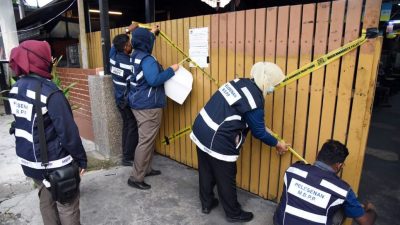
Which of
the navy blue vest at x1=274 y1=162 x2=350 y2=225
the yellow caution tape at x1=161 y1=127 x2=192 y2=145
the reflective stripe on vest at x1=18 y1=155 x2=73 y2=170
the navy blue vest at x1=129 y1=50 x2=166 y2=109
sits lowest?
the yellow caution tape at x1=161 y1=127 x2=192 y2=145

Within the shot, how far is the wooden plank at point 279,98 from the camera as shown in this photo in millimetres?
2754

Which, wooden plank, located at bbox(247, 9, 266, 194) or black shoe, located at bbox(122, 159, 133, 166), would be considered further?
black shoe, located at bbox(122, 159, 133, 166)

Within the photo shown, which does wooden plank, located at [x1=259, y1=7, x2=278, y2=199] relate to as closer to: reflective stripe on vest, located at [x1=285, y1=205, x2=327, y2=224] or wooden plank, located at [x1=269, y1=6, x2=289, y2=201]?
wooden plank, located at [x1=269, y1=6, x2=289, y2=201]

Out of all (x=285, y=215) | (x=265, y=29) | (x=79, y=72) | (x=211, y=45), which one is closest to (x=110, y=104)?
(x=79, y=72)

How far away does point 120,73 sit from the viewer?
385 centimetres

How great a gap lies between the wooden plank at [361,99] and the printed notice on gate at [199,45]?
5.78 ft

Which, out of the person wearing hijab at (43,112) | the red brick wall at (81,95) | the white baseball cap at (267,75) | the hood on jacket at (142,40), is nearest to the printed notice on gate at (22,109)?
the person wearing hijab at (43,112)

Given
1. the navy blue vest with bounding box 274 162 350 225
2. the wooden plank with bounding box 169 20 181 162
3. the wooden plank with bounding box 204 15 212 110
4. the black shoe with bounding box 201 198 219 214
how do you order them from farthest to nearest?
the wooden plank with bounding box 169 20 181 162, the wooden plank with bounding box 204 15 212 110, the black shoe with bounding box 201 198 219 214, the navy blue vest with bounding box 274 162 350 225

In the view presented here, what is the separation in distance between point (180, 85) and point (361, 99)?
204cm

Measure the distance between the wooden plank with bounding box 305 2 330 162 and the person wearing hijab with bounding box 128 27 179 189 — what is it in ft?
5.34

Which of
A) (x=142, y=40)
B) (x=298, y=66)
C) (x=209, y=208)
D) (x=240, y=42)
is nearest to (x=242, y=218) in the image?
(x=209, y=208)

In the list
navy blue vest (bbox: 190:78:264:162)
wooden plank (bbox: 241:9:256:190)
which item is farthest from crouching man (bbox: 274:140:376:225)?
wooden plank (bbox: 241:9:256:190)

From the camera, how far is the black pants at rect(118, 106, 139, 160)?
407 cm

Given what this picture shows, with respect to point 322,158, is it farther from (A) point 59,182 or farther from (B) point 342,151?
(A) point 59,182
